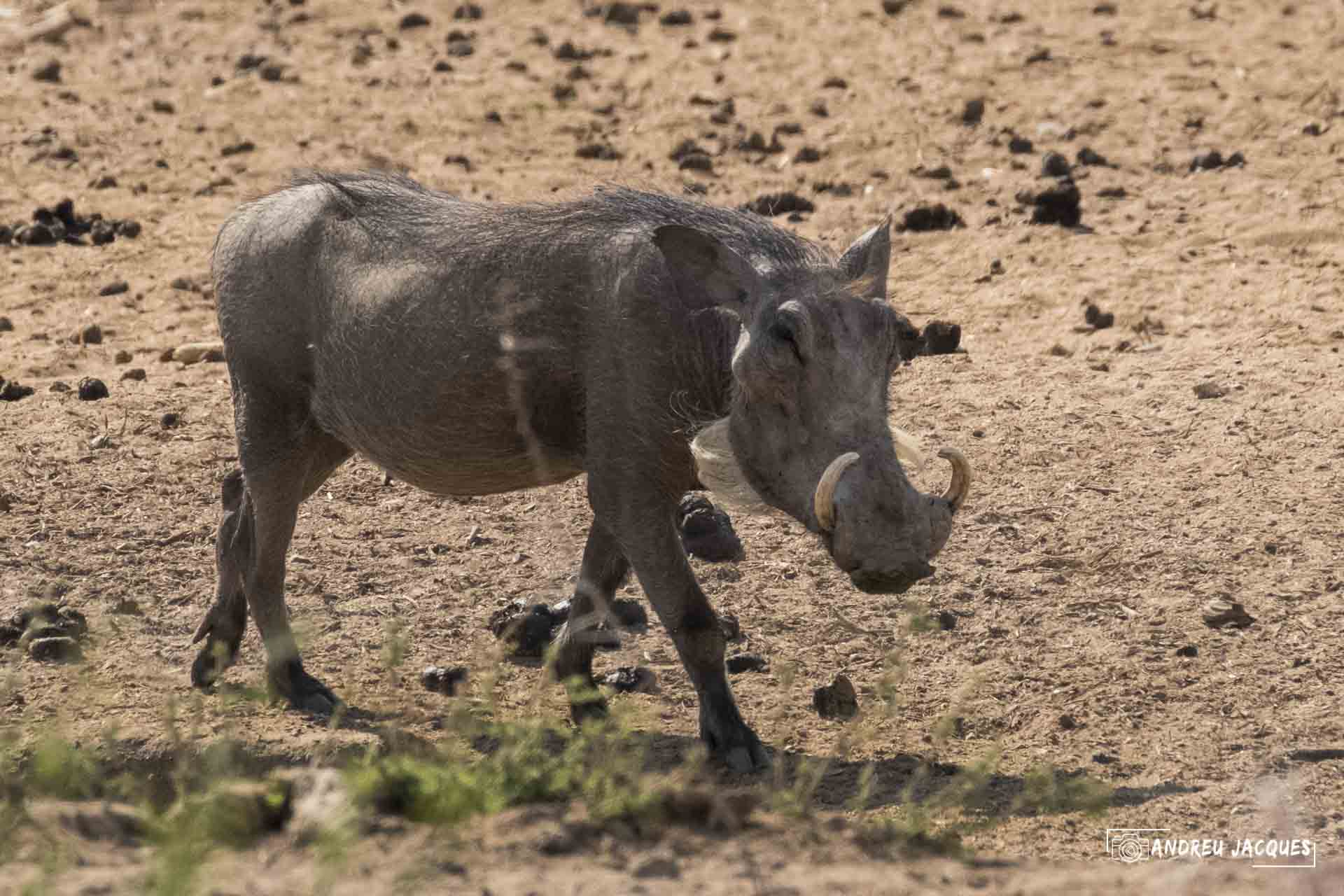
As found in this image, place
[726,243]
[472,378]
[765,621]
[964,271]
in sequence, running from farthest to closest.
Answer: [964,271] → [765,621] → [472,378] → [726,243]

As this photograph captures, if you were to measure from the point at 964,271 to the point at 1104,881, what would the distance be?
5.20 m

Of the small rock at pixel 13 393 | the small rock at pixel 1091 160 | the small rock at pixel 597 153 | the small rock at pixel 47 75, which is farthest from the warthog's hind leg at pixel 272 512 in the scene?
the small rock at pixel 47 75

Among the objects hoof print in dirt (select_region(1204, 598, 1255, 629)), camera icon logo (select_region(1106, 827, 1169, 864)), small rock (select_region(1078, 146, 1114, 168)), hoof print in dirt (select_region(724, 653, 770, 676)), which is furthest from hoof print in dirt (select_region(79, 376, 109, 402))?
small rock (select_region(1078, 146, 1114, 168))

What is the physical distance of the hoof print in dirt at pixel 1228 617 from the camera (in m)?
5.36

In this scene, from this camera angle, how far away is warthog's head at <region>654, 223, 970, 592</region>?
4.01 metres

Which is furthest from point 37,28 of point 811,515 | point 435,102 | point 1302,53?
point 811,515

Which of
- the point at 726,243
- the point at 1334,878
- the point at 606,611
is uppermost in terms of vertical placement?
the point at 726,243

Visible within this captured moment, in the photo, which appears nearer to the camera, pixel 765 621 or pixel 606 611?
pixel 606 611

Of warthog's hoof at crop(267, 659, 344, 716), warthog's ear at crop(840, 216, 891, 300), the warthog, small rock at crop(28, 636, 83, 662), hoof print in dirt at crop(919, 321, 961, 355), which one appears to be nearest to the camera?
the warthog

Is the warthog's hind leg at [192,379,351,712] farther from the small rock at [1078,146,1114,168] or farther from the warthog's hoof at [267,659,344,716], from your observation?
the small rock at [1078,146,1114,168]

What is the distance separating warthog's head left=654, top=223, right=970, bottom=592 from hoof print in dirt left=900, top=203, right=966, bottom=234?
4.24 m

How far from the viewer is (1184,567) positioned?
573cm

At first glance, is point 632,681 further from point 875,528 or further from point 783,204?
point 783,204

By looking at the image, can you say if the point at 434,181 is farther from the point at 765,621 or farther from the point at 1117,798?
the point at 1117,798
